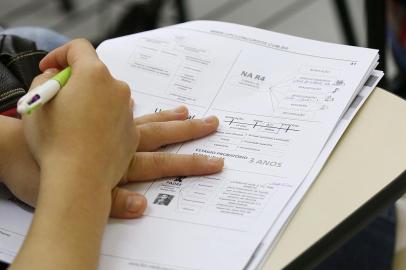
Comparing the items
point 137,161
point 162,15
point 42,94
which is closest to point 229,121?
point 137,161

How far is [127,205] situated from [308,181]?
0.63 feet

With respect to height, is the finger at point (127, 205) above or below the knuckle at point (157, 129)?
below

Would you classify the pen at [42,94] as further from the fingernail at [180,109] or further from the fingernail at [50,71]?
the fingernail at [180,109]

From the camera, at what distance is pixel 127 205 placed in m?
0.67

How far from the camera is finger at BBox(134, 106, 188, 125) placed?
0.78m

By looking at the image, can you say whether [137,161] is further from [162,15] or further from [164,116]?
[162,15]

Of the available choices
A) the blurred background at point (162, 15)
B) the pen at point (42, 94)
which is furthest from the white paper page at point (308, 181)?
the blurred background at point (162, 15)

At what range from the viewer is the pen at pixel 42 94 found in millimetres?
624

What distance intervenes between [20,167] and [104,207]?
13cm

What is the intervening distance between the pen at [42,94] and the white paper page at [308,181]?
0.85 ft

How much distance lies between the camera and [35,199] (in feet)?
2.27

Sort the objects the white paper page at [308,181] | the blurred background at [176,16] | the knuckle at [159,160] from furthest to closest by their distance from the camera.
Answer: the blurred background at [176,16] → the knuckle at [159,160] → the white paper page at [308,181]

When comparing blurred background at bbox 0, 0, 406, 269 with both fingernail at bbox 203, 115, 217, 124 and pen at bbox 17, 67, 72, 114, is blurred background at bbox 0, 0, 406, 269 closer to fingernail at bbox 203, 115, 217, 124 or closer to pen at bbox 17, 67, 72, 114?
fingernail at bbox 203, 115, 217, 124

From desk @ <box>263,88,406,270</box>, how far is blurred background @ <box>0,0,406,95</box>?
4.38 feet
